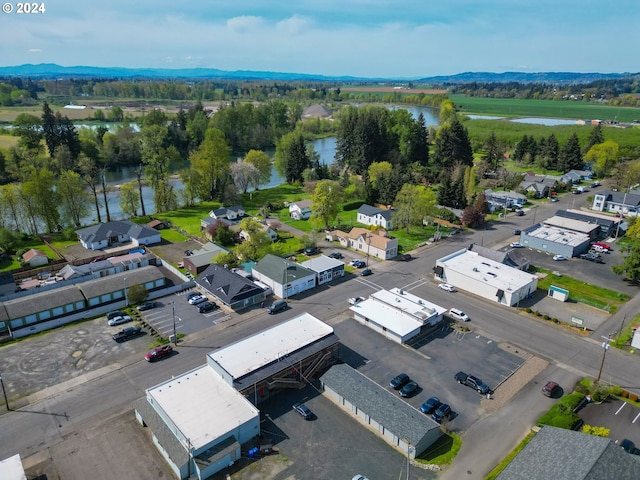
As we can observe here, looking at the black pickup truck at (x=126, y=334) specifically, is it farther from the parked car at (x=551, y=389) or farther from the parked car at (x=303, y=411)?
the parked car at (x=551, y=389)

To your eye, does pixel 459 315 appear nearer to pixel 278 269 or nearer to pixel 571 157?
pixel 278 269

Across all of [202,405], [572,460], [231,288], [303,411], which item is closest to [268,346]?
[303,411]

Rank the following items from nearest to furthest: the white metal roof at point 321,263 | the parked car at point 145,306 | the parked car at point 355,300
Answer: the parked car at point 145,306
the parked car at point 355,300
the white metal roof at point 321,263

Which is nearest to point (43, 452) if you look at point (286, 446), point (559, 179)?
point (286, 446)

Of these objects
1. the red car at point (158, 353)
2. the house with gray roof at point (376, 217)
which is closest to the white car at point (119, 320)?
the red car at point (158, 353)

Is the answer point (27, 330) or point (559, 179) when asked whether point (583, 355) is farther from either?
point (559, 179)

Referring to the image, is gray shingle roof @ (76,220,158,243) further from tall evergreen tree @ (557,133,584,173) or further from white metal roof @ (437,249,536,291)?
tall evergreen tree @ (557,133,584,173)
